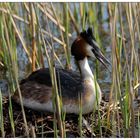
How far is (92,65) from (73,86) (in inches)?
78.3

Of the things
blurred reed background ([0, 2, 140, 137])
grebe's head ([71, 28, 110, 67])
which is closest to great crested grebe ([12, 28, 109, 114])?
grebe's head ([71, 28, 110, 67])

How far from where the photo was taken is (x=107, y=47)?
318 inches

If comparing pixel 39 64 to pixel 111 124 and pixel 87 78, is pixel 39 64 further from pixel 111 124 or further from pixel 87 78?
pixel 111 124

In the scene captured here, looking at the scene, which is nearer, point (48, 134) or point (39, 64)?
point (48, 134)

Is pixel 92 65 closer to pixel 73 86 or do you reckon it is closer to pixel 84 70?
pixel 84 70

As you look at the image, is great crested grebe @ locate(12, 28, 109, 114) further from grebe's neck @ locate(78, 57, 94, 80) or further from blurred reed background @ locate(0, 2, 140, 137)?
blurred reed background @ locate(0, 2, 140, 137)

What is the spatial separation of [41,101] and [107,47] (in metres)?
3.09

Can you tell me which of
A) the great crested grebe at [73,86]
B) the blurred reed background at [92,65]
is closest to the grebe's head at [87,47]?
the great crested grebe at [73,86]

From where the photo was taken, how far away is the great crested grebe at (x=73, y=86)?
16.9ft

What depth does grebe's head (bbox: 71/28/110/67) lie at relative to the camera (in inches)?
207

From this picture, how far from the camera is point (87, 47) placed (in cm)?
532

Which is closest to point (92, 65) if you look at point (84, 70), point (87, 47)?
point (84, 70)

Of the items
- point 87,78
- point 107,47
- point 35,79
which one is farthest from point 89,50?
point 107,47

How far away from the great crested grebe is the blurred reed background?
16 cm
